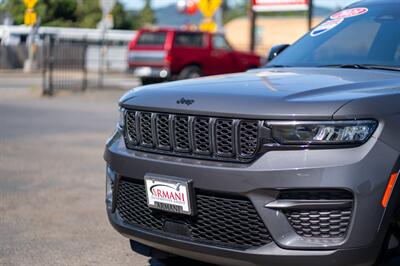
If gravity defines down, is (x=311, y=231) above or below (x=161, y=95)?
below

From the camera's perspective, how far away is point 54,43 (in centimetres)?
1852

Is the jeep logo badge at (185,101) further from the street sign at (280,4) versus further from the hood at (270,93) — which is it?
the street sign at (280,4)

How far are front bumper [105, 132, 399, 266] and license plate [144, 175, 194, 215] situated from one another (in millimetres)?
129

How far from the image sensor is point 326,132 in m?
3.54

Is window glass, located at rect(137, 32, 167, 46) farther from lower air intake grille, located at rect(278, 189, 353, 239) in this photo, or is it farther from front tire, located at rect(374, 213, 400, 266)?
lower air intake grille, located at rect(278, 189, 353, 239)

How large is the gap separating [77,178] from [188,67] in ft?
45.1

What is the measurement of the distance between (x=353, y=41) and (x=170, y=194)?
6.85ft

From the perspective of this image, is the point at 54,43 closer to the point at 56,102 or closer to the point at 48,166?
the point at 56,102

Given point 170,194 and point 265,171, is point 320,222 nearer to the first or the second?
point 265,171

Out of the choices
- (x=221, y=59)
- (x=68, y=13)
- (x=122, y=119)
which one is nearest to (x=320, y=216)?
(x=122, y=119)

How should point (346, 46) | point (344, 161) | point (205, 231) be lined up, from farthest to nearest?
point (346, 46) → point (205, 231) → point (344, 161)

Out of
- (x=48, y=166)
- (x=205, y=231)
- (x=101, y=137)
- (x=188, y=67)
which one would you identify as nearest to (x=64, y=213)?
(x=48, y=166)

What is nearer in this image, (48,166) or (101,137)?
(48,166)

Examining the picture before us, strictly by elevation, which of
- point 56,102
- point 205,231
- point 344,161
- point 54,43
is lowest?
point 56,102
